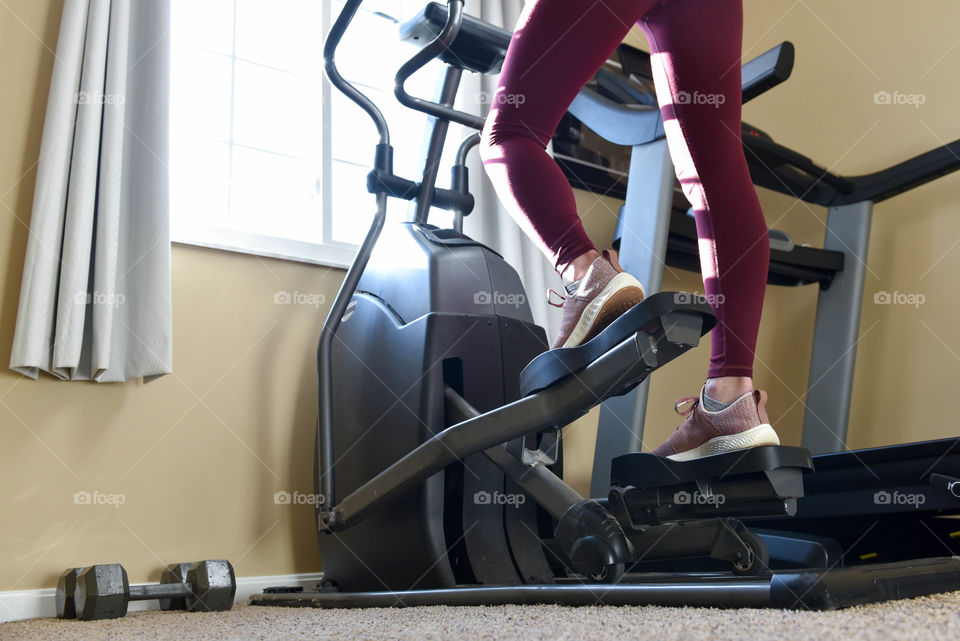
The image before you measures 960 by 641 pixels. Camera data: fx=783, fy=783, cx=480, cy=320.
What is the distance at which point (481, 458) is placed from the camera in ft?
5.30

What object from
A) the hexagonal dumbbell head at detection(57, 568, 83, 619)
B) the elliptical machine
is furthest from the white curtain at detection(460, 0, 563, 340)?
the hexagonal dumbbell head at detection(57, 568, 83, 619)

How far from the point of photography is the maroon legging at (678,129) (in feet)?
3.87

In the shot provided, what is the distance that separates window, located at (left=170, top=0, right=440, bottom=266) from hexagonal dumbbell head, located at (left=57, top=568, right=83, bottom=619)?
2.77ft

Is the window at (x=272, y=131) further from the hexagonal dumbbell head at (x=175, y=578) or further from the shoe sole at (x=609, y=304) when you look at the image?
the shoe sole at (x=609, y=304)

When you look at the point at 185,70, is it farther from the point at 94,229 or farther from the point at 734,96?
the point at 734,96

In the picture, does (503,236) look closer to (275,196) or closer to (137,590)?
(275,196)

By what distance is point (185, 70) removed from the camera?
226 centimetres

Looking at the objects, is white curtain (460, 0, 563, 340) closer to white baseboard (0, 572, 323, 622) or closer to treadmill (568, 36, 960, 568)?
treadmill (568, 36, 960, 568)

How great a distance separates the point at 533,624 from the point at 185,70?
1.95 metres

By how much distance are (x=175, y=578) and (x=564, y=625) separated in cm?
119

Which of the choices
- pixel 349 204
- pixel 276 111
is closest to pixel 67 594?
pixel 349 204

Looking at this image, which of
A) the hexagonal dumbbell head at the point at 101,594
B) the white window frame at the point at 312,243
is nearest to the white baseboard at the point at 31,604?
the hexagonal dumbbell head at the point at 101,594

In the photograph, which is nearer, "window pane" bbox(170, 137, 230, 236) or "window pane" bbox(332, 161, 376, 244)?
"window pane" bbox(170, 137, 230, 236)

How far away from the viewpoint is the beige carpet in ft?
2.37
